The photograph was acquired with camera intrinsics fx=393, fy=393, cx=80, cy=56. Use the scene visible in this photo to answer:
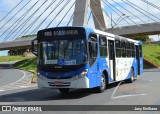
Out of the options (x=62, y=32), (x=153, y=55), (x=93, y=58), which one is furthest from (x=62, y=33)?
(x=153, y=55)

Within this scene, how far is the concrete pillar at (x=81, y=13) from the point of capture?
51559mm

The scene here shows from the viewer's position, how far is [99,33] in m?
16.9

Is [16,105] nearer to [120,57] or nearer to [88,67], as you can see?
[88,67]

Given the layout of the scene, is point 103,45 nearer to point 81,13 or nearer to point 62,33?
point 62,33

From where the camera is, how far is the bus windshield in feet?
50.0

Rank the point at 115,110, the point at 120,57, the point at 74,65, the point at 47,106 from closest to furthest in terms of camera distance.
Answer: the point at 115,110
the point at 47,106
the point at 74,65
the point at 120,57

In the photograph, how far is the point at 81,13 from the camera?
5203cm

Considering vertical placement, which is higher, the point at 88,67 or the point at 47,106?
the point at 88,67

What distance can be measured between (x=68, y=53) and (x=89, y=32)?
4.21 ft

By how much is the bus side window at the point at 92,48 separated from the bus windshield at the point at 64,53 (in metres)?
0.37

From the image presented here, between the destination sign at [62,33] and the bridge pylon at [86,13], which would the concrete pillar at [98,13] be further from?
the destination sign at [62,33]

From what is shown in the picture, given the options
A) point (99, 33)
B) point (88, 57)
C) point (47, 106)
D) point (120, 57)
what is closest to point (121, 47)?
point (120, 57)

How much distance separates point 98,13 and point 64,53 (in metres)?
39.1

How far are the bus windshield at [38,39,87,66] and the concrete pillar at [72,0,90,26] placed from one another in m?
35.9
